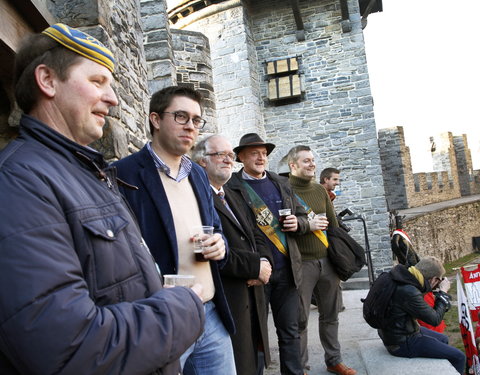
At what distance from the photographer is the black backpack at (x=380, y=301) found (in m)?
3.47

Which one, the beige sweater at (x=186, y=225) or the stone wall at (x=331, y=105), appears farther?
the stone wall at (x=331, y=105)

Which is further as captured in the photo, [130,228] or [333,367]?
[333,367]

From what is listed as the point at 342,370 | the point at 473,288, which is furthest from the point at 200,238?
the point at 473,288

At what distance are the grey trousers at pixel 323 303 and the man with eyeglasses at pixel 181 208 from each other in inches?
62.4

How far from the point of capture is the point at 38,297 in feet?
2.64

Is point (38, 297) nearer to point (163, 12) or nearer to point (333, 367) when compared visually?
point (333, 367)

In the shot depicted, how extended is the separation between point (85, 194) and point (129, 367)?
42 centimetres

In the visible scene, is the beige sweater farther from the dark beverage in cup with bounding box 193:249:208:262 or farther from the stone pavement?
the stone pavement

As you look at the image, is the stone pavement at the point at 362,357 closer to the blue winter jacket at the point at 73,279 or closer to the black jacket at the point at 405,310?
the black jacket at the point at 405,310

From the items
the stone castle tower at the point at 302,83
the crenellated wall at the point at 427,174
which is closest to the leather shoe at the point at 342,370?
the stone castle tower at the point at 302,83

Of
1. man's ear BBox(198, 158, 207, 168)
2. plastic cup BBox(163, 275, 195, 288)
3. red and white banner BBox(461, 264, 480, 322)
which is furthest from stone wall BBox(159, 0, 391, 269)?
plastic cup BBox(163, 275, 195, 288)

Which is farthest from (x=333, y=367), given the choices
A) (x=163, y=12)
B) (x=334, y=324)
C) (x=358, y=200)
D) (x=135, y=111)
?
(x=358, y=200)

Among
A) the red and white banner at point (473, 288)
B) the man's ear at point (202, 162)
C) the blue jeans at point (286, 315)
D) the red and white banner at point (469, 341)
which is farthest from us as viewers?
the red and white banner at point (473, 288)

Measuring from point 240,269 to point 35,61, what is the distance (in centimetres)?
148
